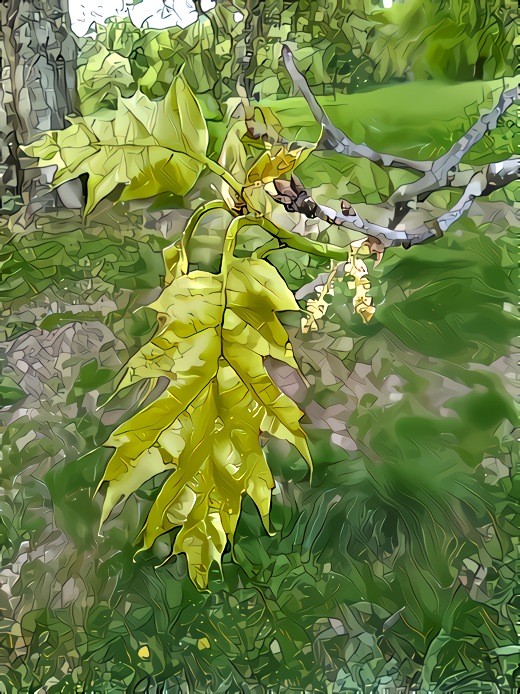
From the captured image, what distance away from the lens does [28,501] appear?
0.32 m

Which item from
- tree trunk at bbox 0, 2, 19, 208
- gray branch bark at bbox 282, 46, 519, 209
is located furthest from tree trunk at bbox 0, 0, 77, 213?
A: gray branch bark at bbox 282, 46, 519, 209

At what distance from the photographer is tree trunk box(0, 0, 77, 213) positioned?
322 mm

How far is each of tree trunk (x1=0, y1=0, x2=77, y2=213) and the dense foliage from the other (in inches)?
0.6

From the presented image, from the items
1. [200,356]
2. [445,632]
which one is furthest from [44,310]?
[445,632]

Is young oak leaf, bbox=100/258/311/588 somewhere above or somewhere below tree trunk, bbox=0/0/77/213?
below

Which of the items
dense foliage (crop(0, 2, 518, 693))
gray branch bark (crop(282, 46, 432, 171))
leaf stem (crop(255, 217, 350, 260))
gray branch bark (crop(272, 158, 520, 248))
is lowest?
dense foliage (crop(0, 2, 518, 693))

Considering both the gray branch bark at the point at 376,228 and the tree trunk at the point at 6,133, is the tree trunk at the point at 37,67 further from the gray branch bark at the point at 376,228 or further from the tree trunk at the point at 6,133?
the gray branch bark at the point at 376,228

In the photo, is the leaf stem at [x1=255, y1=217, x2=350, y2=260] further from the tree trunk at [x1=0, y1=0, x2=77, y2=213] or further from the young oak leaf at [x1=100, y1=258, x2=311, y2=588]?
the tree trunk at [x1=0, y1=0, x2=77, y2=213]

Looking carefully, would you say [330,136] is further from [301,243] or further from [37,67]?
[37,67]

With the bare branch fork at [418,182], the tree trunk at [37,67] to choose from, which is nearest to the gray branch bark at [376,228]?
the bare branch fork at [418,182]

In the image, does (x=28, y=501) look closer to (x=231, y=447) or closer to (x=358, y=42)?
(x=231, y=447)

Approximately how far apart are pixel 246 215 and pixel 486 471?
168 millimetres

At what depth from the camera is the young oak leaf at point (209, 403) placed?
0.23 metres

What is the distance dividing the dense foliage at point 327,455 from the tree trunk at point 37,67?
0.05 ft
